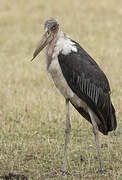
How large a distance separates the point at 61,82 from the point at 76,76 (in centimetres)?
17

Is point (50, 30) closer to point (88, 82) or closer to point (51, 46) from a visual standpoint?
point (51, 46)

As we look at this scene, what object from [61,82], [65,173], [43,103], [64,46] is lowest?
[65,173]

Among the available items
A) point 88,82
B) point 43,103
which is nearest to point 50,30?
point 88,82

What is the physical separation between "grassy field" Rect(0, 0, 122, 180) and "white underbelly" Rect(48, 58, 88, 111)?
75cm

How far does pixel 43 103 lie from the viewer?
8.63m

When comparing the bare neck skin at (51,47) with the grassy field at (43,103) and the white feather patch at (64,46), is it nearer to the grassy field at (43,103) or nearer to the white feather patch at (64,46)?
the white feather patch at (64,46)

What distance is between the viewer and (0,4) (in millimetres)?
17172

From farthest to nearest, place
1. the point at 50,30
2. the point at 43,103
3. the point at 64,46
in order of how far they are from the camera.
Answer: the point at 43,103, the point at 50,30, the point at 64,46

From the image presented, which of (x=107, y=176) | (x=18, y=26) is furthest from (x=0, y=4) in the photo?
(x=107, y=176)

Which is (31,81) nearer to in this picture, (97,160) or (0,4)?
(97,160)

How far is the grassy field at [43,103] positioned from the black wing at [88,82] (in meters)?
0.59

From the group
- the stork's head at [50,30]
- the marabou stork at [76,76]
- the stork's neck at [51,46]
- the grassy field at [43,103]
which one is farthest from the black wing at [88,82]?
the grassy field at [43,103]

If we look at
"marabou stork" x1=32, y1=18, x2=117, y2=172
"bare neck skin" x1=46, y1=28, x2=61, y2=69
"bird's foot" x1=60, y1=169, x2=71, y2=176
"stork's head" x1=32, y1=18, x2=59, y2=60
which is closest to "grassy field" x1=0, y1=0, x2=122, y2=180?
"bird's foot" x1=60, y1=169, x2=71, y2=176

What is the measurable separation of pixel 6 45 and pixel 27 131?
21.1ft
